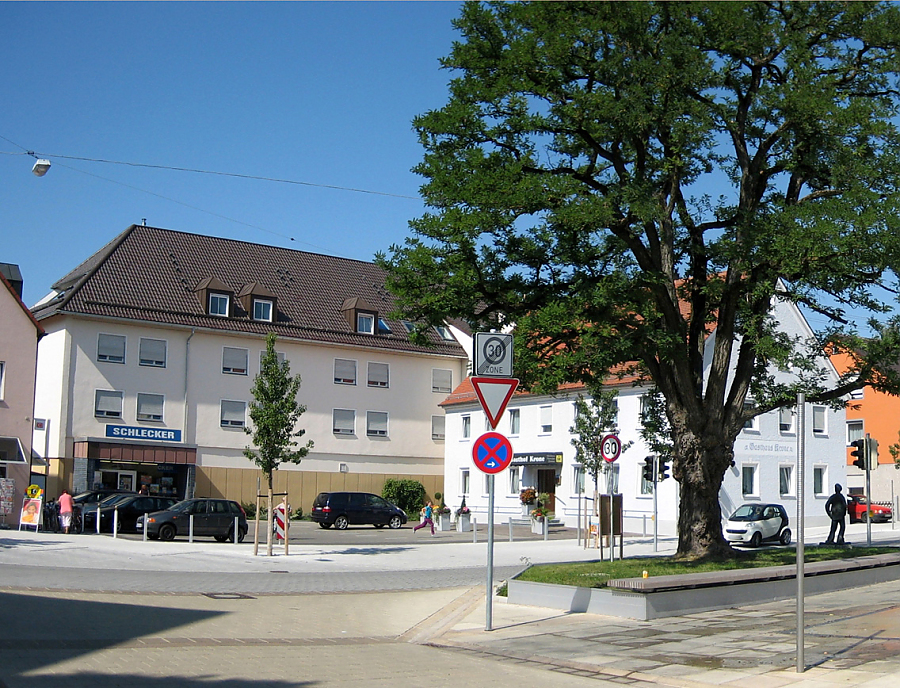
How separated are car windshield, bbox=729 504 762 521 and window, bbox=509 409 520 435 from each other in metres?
18.5

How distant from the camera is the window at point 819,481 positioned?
45.8 metres

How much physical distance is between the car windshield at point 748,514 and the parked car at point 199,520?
655 inches

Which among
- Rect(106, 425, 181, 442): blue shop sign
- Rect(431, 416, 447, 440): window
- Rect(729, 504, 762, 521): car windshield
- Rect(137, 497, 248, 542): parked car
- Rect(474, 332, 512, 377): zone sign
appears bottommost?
Rect(137, 497, 248, 542): parked car

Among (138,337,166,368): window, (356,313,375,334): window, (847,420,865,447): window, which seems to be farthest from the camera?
(847,420,865,447): window

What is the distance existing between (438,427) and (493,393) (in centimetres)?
4371

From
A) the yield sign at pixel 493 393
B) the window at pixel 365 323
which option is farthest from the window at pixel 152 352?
the yield sign at pixel 493 393

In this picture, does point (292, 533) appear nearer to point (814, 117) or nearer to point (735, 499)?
point (735, 499)

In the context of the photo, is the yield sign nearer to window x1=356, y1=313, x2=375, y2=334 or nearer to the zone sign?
the zone sign

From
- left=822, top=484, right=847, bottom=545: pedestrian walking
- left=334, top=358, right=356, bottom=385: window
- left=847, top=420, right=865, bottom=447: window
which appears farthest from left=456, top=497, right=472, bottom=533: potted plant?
left=847, top=420, right=865, bottom=447: window

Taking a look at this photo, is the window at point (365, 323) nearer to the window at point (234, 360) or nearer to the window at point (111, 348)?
the window at point (234, 360)

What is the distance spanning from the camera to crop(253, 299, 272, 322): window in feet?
167

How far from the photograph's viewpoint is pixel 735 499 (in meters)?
42.1

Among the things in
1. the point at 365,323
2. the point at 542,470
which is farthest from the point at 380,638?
the point at 365,323

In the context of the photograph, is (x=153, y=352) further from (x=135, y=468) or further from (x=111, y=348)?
(x=135, y=468)
